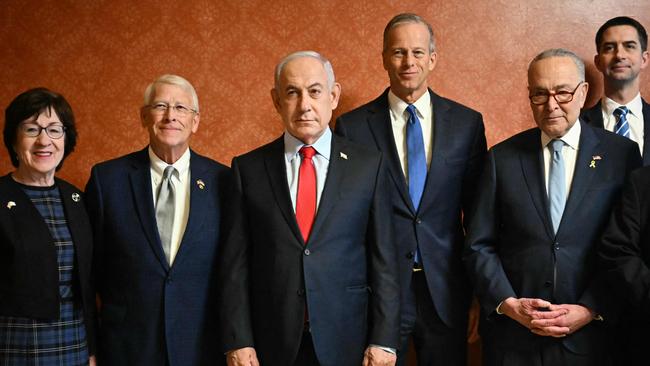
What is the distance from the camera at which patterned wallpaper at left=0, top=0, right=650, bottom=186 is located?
3.82m

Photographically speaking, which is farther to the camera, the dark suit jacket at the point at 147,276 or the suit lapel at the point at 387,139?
the suit lapel at the point at 387,139

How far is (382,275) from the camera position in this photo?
2580mm

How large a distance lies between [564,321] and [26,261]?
1955mm

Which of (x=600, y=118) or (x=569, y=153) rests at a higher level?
(x=600, y=118)

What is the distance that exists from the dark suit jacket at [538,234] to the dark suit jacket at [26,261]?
5.17 feet

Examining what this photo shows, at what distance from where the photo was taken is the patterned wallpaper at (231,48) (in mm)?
3818

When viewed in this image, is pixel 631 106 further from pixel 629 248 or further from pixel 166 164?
pixel 166 164

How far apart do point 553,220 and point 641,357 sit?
60cm

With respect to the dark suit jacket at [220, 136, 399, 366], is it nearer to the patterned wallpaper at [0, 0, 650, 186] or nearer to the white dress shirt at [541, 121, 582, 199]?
the white dress shirt at [541, 121, 582, 199]

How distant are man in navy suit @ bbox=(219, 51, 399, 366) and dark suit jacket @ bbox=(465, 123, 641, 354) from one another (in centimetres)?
42

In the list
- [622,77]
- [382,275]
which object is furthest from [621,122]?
[382,275]

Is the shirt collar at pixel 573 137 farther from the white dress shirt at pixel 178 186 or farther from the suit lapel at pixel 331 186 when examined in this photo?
the white dress shirt at pixel 178 186

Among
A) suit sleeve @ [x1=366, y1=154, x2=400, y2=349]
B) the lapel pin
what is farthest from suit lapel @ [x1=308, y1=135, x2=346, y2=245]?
the lapel pin

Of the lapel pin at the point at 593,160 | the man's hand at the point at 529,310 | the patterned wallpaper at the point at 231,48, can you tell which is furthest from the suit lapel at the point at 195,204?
the lapel pin at the point at 593,160
